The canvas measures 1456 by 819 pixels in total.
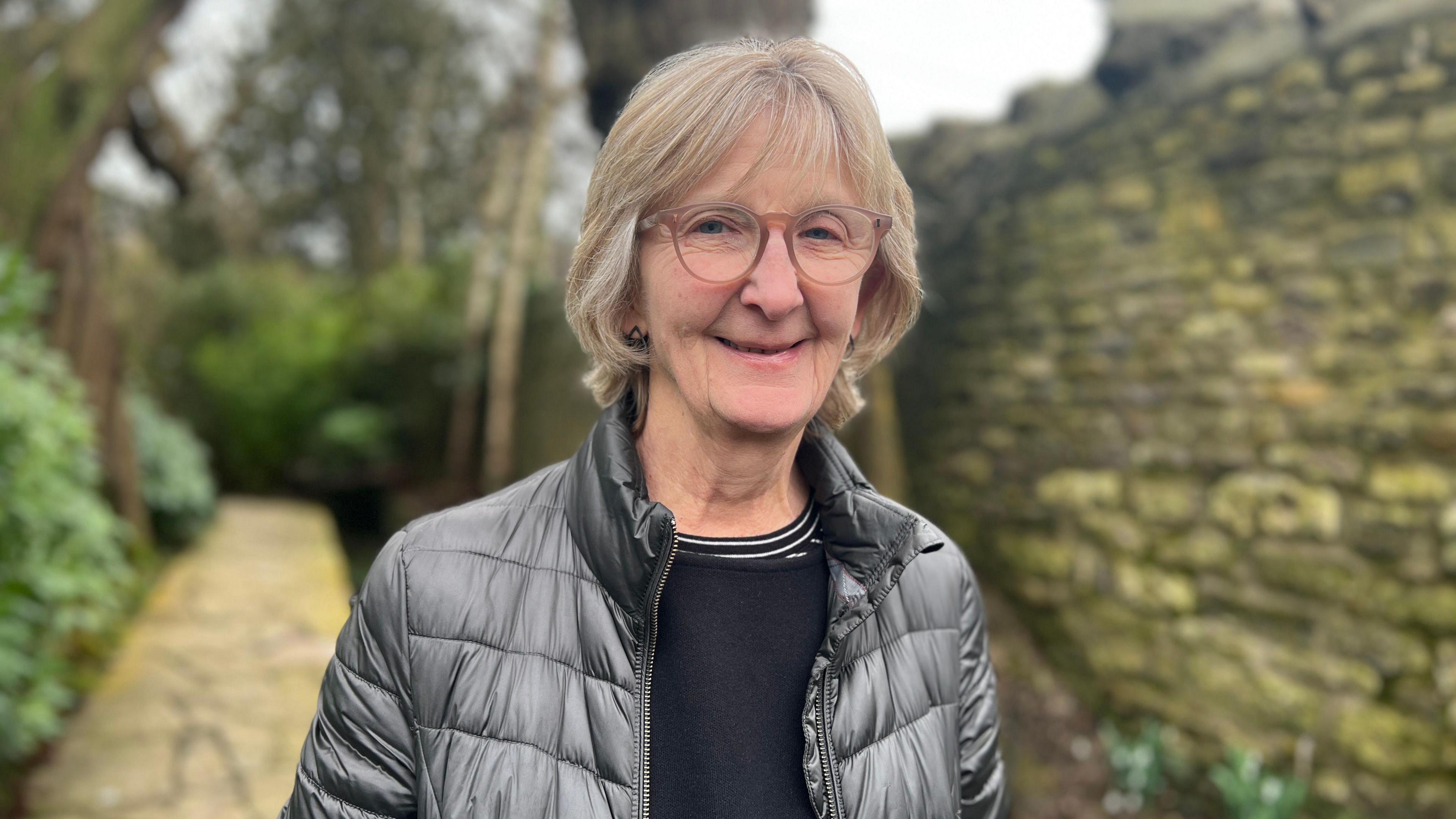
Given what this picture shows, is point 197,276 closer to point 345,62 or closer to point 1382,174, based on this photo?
point 345,62

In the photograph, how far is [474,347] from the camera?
31.2 ft

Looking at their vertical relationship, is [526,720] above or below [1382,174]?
below

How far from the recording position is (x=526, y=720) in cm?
117

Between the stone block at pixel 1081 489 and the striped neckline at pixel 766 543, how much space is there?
3.66 metres

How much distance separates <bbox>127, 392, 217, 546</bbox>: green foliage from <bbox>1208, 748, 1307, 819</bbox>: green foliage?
6.97m

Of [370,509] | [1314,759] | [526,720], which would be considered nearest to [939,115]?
[1314,759]

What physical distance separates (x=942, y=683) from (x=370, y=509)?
9.76 metres

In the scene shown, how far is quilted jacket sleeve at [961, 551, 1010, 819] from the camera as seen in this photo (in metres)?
1.47

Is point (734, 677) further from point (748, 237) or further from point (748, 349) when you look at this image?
point (748, 237)

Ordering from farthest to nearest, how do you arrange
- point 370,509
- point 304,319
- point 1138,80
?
point 304,319
point 370,509
point 1138,80

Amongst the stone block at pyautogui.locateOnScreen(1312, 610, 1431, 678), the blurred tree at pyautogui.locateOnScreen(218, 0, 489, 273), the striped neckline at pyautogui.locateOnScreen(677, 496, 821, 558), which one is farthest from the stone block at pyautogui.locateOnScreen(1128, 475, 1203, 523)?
the blurred tree at pyautogui.locateOnScreen(218, 0, 489, 273)

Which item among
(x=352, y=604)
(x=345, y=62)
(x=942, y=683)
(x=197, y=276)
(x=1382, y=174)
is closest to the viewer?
(x=352, y=604)

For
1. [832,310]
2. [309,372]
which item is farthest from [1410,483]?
[309,372]

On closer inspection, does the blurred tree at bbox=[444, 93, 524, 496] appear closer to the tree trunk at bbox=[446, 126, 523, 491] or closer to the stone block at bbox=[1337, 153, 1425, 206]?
the tree trunk at bbox=[446, 126, 523, 491]
